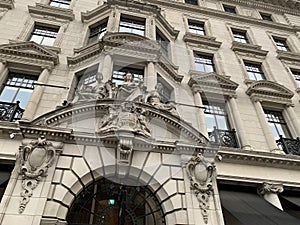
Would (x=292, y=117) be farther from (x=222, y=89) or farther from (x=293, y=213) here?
(x=293, y=213)

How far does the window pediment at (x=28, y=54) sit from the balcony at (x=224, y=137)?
28.4 feet

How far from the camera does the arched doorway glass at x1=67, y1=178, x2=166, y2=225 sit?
23.2 ft

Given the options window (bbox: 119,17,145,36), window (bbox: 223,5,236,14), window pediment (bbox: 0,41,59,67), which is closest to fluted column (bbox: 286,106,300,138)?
window (bbox: 119,17,145,36)

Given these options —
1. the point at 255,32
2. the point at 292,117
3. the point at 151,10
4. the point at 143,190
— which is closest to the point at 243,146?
the point at 292,117

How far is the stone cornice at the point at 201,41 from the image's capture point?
50.1ft

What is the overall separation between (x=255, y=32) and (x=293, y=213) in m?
14.5

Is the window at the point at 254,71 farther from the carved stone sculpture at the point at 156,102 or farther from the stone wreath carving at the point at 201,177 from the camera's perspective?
the stone wreath carving at the point at 201,177

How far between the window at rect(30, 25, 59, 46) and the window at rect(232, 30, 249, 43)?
1327 cm

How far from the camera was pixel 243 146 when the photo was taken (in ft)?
32.9

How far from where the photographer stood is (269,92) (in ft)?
41.4


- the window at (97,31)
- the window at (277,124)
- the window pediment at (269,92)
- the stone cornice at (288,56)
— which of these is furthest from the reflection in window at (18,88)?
the stone cornice at (288,56)

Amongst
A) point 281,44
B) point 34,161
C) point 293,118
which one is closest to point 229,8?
point 281,44

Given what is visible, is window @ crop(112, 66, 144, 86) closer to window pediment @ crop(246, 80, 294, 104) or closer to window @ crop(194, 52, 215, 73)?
window @ crop(194, 52, 215, 73)

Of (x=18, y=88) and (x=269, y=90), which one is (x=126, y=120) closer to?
(x=18, y=88)
